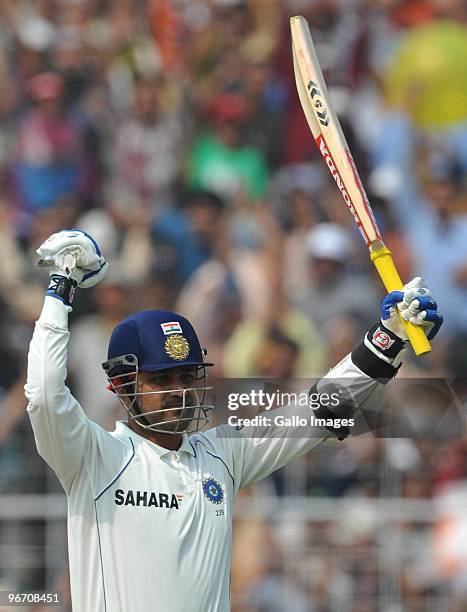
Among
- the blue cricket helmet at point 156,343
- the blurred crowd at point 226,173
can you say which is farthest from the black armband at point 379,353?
the blurred crowd at point 226,173

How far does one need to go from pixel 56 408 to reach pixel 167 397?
1.34ft

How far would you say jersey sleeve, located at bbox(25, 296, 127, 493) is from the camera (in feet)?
10.6

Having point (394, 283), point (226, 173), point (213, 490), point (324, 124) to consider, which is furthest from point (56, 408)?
point (226, 173)

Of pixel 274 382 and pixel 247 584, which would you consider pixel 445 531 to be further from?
pixel 274 382

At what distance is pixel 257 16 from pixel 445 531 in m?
3.93

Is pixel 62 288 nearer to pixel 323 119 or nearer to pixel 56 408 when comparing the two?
pixel 56 408

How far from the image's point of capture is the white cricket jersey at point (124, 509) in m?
3.27

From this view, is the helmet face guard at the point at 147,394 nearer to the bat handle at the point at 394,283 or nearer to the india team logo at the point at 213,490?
the india team logo at the point at 213,490

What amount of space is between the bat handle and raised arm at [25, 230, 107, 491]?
923 mm

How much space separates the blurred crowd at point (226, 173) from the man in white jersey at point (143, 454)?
2.91 metres

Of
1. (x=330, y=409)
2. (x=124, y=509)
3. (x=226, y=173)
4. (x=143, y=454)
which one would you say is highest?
(x=226, y=173)

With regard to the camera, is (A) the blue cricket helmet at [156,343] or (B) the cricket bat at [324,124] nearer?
(A) the blue cricket helmet at [156,343]

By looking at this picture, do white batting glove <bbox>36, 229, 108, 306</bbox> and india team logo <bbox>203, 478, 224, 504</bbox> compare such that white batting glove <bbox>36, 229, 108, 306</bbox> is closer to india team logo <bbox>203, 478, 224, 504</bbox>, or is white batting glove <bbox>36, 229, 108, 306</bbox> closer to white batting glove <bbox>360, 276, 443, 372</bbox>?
india team logo <bbox>203, 478, 224, 504</bbox>

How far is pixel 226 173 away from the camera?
7961 mm
